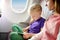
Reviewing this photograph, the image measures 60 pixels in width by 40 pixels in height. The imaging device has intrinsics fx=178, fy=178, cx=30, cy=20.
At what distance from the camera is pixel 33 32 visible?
74.0 inches

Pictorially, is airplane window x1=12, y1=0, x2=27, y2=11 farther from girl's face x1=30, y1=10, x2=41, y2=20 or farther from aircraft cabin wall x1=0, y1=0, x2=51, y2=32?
girl's face x1=30, y1=10, x2=41, y2=20

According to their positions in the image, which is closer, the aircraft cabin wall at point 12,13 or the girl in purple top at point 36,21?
the girl in purple top at point 36,21

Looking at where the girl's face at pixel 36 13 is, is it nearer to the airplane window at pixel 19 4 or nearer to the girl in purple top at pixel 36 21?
the girl in purple top at pixel 36 21

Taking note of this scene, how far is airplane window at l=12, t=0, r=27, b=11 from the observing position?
2.28m

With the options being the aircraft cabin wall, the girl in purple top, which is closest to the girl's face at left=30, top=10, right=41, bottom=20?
the girl in purple top

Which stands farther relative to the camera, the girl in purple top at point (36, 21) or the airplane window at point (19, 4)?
the airplane window at point (19, 4)

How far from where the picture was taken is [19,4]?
2.28 m

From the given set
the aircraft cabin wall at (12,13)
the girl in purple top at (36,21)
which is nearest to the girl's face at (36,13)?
the girl in purple top at (36,21)

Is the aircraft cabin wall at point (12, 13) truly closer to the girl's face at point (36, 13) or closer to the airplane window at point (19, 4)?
the airplane window at point (19, 4)

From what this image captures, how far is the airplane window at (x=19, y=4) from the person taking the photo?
7.47 ft

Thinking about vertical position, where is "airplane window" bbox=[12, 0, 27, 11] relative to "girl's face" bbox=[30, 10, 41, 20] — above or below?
above

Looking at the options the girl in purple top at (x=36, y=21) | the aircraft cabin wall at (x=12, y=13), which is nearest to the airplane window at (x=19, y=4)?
the aircraft cabin wall at (x=12, y=13)

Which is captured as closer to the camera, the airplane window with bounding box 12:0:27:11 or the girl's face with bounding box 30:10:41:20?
the girl's face with bounding box 30:10:41:20

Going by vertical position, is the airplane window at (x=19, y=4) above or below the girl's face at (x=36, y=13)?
above
